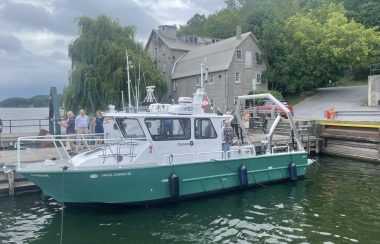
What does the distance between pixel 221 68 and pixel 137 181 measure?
29.0 meters

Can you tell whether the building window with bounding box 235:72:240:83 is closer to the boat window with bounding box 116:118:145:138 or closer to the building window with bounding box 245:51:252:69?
the building window with bounding box 245:51:252:69

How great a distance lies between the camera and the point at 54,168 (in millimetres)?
10016

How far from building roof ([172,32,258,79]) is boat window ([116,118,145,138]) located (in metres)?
27.5

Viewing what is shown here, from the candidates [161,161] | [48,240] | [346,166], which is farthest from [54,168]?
[346,166]

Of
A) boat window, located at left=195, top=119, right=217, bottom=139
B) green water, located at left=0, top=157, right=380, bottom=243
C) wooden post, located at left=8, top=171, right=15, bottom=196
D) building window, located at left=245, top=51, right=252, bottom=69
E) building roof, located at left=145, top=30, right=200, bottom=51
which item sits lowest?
green water, located at left=0, top=157, right=380, bottom=243

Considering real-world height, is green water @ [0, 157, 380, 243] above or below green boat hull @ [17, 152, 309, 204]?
below

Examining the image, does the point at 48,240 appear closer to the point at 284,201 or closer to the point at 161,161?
the point at 161,161

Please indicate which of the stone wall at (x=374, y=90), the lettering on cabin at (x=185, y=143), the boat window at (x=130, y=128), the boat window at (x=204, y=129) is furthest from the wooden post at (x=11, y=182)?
the stone wall at (x=374, y=90)

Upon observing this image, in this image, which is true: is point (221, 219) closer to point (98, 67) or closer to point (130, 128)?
point (130, 128)

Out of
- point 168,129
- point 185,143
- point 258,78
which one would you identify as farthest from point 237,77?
point 168,129

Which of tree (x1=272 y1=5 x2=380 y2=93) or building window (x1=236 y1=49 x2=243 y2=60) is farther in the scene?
building window (x1=236 y1=49 x2=243 y2=60)

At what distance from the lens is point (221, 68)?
125ft

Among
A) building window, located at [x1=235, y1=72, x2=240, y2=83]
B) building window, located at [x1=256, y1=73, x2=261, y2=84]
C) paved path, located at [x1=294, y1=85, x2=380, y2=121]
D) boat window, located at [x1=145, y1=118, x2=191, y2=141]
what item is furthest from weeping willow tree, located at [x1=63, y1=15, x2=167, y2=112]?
boat window, located at [x1=145, y1=118, x2=191, y2=141]

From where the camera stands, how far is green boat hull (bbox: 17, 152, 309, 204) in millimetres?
9758
